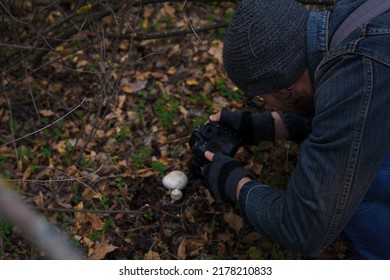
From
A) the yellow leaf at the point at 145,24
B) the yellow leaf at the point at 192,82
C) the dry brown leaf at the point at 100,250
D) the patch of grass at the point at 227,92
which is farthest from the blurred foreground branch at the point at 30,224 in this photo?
the yellow leaf at the point at 145,24

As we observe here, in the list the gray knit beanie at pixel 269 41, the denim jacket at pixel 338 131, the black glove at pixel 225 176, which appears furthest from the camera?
the black glove at pixel 225 176

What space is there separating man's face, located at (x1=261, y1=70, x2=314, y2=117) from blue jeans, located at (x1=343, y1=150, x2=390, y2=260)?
43 cm

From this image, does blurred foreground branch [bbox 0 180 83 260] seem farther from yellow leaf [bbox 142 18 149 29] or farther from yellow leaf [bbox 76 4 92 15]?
yellow leaf [bbox 142 18 149 29]

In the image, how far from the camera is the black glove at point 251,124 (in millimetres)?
2832

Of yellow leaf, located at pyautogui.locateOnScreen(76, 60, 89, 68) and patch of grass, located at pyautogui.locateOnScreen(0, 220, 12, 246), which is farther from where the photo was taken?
yellow leaf, located at pyautogui.locateOnScreen(76, 60, 89, 68)

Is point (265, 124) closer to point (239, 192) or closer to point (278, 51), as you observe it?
point (239, 192)

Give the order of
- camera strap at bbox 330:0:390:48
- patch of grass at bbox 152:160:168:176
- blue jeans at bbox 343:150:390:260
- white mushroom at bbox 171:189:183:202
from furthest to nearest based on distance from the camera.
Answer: patch of grass at bbox 152:160:168:176 → white mushroom at bbox 171:189:183:202 → blue jeans at bbox 343:150:390:260 → camera strap at bbox 330:0:390:48

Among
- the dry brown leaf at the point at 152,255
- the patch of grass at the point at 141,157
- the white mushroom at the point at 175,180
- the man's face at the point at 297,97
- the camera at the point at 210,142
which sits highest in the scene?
the man's face at the point at 297,97

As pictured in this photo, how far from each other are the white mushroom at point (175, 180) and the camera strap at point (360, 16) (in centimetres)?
139

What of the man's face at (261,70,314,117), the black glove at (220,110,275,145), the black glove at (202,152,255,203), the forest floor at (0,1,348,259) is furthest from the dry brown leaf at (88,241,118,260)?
the man's face at (261,70,314,117)

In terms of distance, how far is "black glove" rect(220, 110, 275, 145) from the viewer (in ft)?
9.29

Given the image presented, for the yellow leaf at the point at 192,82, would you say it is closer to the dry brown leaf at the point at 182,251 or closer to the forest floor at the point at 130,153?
the forest floor at the point at 130,153

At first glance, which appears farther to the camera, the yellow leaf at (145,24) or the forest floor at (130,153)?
the yellow leaf at (145,24)

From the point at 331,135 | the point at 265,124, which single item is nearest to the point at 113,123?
the point at 265,124
